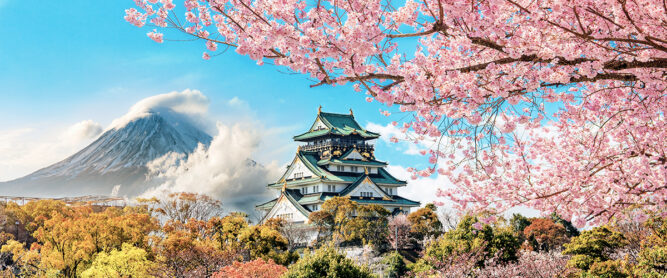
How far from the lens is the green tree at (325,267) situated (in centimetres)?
1301

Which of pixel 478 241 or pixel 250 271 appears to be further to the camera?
pixel 478 241

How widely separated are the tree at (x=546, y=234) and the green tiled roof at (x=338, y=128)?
55.9 ft

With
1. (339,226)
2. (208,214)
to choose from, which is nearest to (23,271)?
(208,214)

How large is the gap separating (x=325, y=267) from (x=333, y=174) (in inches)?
1252

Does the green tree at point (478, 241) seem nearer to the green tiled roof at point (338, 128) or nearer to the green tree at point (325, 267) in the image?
the green tree at point (325, 267)

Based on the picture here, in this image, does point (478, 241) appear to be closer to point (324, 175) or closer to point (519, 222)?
point (519, 222)

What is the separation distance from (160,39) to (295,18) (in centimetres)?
170

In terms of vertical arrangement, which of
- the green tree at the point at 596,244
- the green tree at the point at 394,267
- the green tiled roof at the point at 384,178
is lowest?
the green tree at the point at 394,267

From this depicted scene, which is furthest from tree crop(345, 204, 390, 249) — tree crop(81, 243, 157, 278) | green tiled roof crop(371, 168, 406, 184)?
tree crop(81, 243, 157, 278)

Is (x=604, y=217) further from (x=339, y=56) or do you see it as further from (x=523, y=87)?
(x=339, y=56)

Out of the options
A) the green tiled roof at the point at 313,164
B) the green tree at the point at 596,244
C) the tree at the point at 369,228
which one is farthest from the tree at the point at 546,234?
the green tree at the point at 596,244

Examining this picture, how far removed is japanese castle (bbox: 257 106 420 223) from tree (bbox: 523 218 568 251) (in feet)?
34.8

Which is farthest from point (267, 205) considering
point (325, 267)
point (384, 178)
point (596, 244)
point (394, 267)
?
point (325, 267)

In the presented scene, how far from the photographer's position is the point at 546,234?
3609 centimetres
